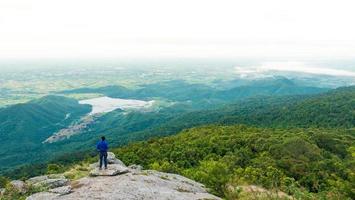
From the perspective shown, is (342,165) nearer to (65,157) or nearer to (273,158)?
(273,158)

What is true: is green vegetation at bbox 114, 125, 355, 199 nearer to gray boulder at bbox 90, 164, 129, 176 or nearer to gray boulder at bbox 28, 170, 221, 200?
gray boulder at bbox 90, 164, 129, 176

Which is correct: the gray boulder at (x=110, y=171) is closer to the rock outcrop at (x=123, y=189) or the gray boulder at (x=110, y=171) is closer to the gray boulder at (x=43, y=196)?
the rock outcrop at (x=123, y=189)

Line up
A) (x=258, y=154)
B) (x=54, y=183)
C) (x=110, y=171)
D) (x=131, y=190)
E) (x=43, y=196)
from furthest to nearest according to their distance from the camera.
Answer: (x=258, y=154) → (x=110, y=171) → (x=54, y=183) → (x=131, y=190) → (x=43, y=196)

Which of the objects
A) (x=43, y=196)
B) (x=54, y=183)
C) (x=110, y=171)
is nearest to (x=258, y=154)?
(x=110, y=171)

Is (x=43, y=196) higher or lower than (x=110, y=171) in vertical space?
higher

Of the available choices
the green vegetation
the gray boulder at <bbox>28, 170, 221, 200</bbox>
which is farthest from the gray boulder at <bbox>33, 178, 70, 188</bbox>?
the green vegetation

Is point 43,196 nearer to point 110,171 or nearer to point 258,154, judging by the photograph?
point 110,171

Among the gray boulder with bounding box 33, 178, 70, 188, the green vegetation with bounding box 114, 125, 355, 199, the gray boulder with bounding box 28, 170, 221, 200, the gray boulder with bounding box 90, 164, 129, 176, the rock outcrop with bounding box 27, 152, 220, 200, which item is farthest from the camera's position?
the green vegetation with bounding box 114, 125, 355, 199

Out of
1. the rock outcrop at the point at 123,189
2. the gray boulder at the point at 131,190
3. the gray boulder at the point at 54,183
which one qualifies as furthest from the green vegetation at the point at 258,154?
the gray boulder at the point at 54,183
